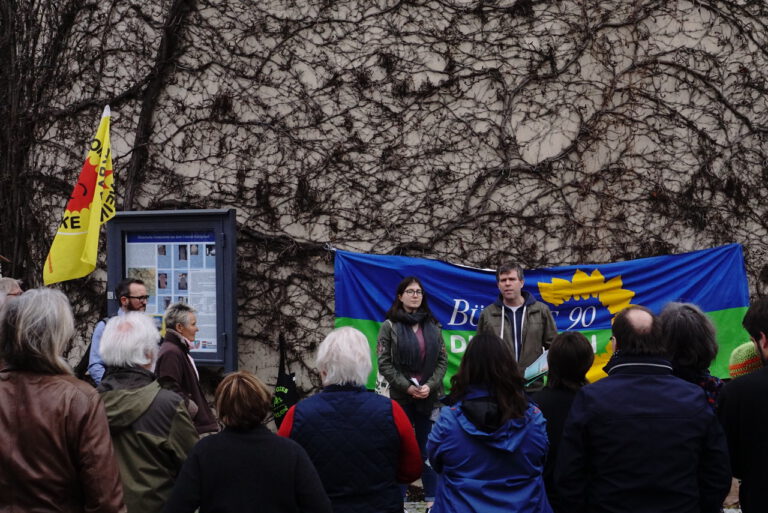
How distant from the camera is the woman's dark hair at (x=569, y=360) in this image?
3.40 m

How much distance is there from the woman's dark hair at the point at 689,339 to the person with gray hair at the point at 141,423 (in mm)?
2070

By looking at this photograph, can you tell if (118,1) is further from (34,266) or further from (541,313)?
(541,313)

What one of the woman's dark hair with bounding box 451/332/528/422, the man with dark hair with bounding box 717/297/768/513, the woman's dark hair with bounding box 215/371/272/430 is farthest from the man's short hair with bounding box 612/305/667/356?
the woman's dark hair with bounding box 215/371/272/430

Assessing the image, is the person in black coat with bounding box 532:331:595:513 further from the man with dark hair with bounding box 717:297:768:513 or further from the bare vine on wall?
the bare vine on wall

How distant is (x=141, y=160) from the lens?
23.8ft

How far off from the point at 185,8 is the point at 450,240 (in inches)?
124

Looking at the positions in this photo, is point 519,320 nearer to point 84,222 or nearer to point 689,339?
point 689,339

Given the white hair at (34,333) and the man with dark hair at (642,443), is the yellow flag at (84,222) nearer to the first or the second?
the white hair at (34,333)

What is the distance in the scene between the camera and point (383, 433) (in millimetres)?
3217

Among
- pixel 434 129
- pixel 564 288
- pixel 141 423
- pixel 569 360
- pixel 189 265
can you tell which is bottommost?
pixel 141 423

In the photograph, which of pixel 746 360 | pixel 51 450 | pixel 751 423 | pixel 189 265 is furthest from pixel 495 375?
pixel 189 265

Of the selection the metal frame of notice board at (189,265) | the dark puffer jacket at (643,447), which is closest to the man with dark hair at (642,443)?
the dark puffer jacket at (643,447)

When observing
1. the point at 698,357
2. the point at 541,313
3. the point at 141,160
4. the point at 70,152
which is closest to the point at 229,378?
the point at 698,357

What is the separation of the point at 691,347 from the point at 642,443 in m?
0.60
